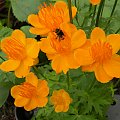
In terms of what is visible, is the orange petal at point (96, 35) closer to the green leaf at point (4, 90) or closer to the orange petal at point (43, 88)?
the orange petal at point (43, 88)

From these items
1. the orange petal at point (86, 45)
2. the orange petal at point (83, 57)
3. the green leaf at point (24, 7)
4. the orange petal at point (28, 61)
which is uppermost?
the orange petal at point (86, 45)

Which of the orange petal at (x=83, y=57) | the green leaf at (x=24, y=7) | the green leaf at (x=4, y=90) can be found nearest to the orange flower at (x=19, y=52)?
the orange petal at (x=83, y=57)

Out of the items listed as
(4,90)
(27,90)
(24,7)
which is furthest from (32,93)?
(24,7)

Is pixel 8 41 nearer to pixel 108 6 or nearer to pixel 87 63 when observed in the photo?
pixel 87 63

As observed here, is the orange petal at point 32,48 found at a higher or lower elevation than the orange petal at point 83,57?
lower

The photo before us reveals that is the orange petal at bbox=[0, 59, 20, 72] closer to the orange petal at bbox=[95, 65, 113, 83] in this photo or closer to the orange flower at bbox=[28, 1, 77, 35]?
the orange flower at bbox=[28, 1, 77, 35]

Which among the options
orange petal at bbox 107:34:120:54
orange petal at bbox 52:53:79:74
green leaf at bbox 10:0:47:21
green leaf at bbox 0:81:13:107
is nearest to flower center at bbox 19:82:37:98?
orange petal at bbox 52:53:79:74

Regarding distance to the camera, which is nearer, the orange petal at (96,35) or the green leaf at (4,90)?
the orange petal at (96,35)
